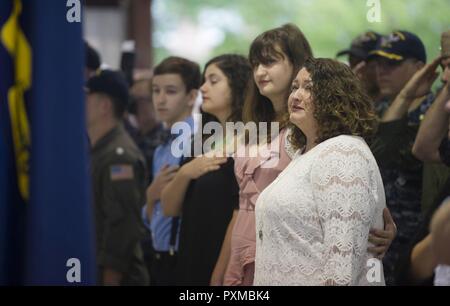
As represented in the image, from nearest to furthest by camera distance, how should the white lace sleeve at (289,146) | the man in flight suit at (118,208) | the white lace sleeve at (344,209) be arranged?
the white lace sleeve at (344,209) < the white lace sleeve at (289,146) < the man in flight suit at (118,208)

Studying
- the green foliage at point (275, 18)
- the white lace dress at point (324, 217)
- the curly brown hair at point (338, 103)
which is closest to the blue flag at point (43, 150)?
the white lace dress at point (324, 217)

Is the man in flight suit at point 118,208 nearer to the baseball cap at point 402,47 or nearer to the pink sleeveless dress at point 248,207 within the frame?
the pink sleeveless dress at point 248,207

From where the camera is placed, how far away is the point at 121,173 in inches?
179

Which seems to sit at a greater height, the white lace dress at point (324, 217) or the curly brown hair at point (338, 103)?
the curly brown hair at point (338, 103)

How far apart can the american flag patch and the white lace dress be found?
1794mm

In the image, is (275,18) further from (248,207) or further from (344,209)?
(344,209)

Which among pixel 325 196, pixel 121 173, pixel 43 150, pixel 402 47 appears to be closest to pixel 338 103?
pixel 325 196

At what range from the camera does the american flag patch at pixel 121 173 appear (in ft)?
14.9

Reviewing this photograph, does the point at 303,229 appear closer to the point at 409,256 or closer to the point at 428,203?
the point at 409,256

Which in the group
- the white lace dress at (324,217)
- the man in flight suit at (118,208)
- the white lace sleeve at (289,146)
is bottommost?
the man in flight suit at (118,208)

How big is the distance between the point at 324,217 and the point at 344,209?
7 centimetres

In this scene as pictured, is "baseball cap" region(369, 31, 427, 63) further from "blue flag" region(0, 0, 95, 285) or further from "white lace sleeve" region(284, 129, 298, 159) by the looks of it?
"blue flag" region(0, 0, 95, 285)

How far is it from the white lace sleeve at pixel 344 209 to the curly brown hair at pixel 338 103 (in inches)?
3.6

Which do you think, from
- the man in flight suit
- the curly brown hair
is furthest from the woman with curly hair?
the man in flight suit
